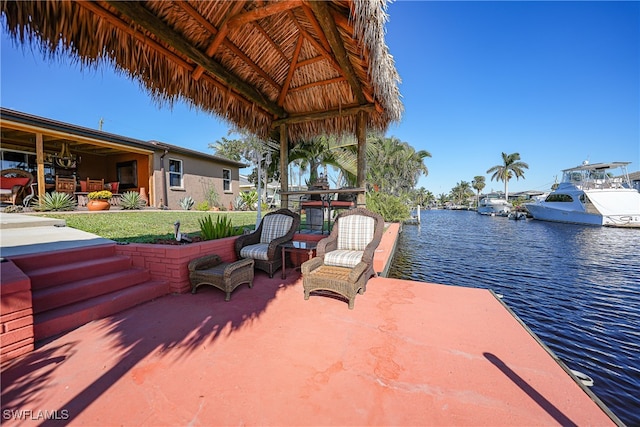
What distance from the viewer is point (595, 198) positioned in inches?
880

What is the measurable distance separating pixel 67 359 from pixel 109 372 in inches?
21.9

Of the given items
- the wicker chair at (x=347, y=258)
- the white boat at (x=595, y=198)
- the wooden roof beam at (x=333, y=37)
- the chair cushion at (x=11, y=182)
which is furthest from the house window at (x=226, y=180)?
the white boat at (x=595, y=198)

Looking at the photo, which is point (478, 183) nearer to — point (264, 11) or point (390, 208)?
point (390, 208)

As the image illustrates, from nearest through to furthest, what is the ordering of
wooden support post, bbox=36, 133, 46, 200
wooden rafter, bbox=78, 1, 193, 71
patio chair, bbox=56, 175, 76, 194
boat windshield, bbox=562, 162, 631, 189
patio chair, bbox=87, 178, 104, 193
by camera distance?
wooden rafter, bbox=78, 1, 193, 71
wooden support post, bbox=36, 133, 46, 200
patio chair, bbox=56, 175, 76, 194
patio chair, bbox=87, 178, 104, 193
boat windshield, bbox=562, 162, 631, 189

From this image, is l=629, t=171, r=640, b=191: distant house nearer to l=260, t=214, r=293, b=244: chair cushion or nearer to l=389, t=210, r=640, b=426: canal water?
l=389, t=210, r=640, b=426: canal water

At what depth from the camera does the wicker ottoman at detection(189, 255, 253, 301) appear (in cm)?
350

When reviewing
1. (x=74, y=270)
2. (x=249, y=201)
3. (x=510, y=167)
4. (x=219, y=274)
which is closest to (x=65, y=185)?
(x=249, y=201)

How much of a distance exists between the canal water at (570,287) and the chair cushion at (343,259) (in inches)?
129

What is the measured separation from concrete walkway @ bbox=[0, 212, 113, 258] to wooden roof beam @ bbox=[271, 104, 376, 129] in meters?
4.31

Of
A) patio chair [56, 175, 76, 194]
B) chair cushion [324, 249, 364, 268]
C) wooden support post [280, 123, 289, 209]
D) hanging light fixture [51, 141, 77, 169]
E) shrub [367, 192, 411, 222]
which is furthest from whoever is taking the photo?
shrub [367, 192, 411, 222]

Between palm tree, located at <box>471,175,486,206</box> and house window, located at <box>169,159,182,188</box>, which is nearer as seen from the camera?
house window, located at <box>169,159,182,188</box>

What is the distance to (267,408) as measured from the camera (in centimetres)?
171

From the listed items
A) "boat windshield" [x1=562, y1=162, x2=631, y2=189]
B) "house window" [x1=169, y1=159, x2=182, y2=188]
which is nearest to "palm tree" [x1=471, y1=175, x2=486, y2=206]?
"boat windshield" [x1=562, y1=162, x2=631, y2=189]

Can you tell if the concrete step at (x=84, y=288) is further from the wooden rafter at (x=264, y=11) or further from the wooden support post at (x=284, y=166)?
the wooden rafter at (x=264, y=11)
